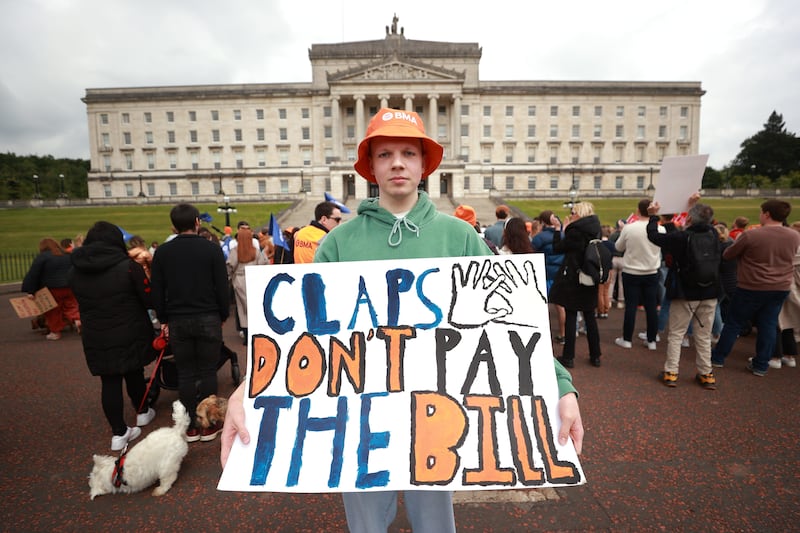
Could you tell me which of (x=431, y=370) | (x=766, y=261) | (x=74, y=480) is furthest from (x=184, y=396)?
A: (x=766, y=261)

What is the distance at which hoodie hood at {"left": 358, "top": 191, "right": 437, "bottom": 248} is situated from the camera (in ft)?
5.93

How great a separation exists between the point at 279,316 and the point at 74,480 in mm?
3113

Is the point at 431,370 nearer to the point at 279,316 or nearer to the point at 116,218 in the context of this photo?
the point at 279,316

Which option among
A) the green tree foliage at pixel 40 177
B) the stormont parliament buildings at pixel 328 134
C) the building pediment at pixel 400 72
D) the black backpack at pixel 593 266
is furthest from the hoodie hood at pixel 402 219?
the green tree foliage at pixel 40 177

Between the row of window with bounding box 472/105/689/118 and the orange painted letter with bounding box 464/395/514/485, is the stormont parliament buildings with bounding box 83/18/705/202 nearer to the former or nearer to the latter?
the row of window with bounding box 472/105/689/118

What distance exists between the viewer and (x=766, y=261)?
498cm

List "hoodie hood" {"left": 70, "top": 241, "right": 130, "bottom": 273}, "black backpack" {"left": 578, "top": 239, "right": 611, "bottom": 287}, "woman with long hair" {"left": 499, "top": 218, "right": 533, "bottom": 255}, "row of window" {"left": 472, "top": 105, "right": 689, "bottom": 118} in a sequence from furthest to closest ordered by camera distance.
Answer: "row of window" {"left": 472, "top": 105, "right": 689, "bottom": 118}, "woman with long hair" {"left": 499, "top": 218, "right": 533, "bottom": 255}, "black backpack" {"left": 578, "top": 239, "right": 611, "bottom": 287}, "hoodie hood" {"left": 70, "top": 241, "right": 130, "bottom": 273}

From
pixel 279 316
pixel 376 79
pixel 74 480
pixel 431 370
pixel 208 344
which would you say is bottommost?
pixel 74 480

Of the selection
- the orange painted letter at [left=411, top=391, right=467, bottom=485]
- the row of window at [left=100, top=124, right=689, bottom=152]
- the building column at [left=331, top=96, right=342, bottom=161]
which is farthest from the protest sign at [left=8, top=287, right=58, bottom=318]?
the row of window at [left=100, top=124, right=689, bottom=152]

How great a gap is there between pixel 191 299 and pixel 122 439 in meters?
1.52

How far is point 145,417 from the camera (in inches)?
172

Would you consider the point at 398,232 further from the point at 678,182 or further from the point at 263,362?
the point at 678,182

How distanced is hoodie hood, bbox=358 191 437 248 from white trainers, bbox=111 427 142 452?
3672 millimetres

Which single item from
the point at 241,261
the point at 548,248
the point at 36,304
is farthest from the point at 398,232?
the point at 36,304
